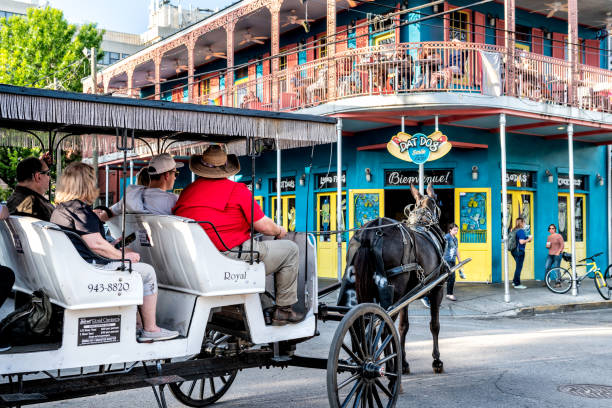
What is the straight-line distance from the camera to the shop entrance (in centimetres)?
1823

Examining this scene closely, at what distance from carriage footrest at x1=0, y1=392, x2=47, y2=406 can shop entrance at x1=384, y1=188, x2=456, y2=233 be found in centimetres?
1508

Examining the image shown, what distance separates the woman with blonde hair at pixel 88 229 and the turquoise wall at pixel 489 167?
12575 mm

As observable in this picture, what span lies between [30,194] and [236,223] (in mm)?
1680

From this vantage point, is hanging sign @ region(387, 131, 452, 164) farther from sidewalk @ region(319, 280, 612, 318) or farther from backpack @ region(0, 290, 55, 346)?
backpack @ region(0, 290, 55, 346)

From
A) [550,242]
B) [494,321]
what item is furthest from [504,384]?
[550,242]

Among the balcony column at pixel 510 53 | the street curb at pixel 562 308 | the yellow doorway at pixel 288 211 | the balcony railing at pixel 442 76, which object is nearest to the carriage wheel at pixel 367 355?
the street curb at pixel 562 308

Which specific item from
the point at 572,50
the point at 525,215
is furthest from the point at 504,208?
the point at 572,50

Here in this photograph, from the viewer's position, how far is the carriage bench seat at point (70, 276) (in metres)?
Answer: 4.07

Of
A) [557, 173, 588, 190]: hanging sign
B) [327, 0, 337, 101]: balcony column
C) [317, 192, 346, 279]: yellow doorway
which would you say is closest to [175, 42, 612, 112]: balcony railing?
[327, 0, 337, 101]: balcony column

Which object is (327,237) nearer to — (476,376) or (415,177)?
(415,177)

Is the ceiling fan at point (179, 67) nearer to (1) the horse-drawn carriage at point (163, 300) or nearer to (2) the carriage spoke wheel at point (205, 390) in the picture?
(1) the horse-drawn carriage at point (163, 300)

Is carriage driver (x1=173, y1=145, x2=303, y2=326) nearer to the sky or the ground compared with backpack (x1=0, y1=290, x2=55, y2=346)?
nearer to the sky

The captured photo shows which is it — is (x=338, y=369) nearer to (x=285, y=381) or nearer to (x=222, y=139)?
(x=285, y=381)

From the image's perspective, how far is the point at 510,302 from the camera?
47.0 feet
